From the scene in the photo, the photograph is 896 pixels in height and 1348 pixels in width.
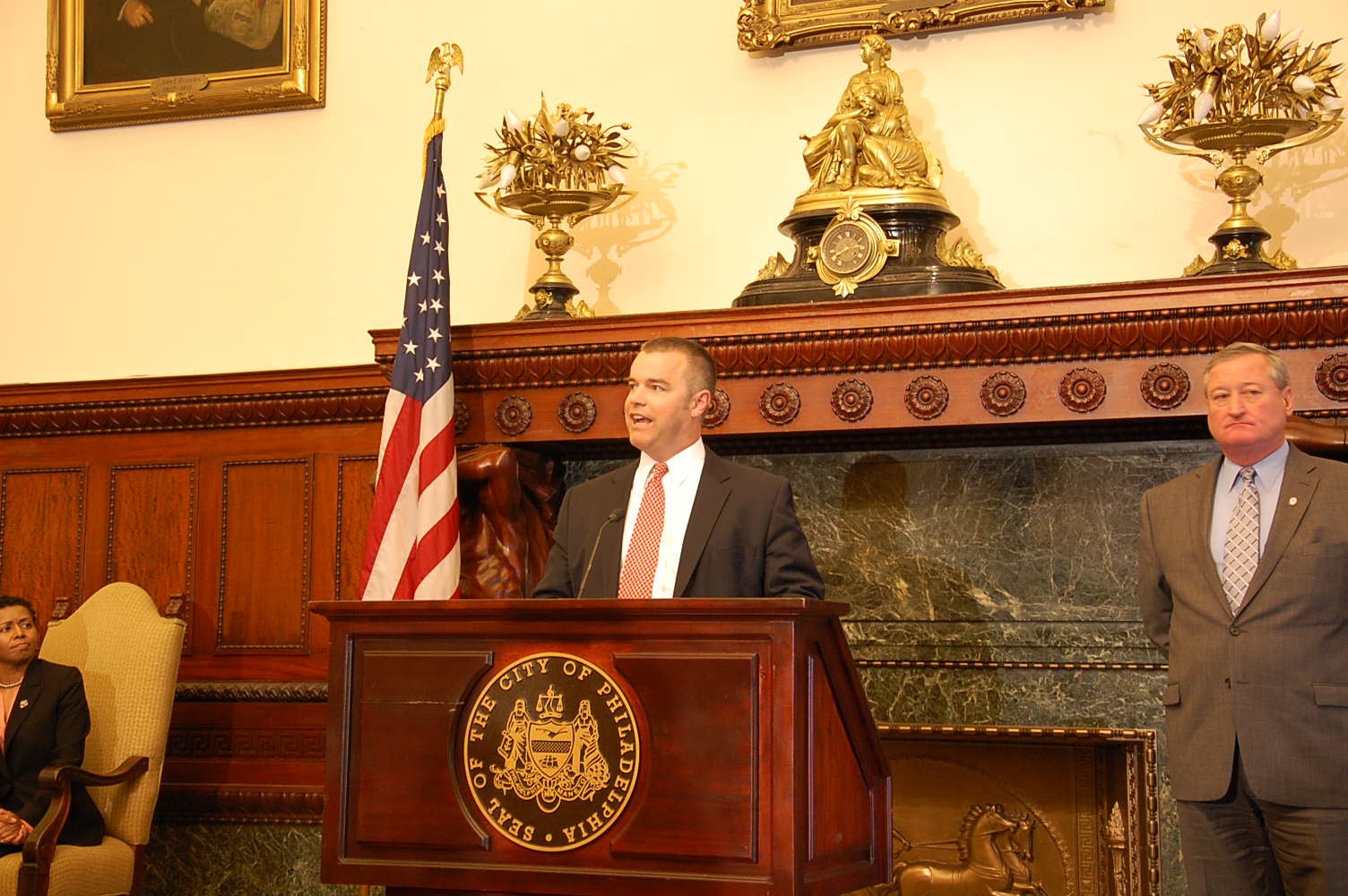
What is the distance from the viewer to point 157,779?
577 cm

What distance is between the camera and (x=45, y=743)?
5.45 meters

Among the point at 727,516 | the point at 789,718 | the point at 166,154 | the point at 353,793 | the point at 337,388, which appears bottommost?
the point at 353,793

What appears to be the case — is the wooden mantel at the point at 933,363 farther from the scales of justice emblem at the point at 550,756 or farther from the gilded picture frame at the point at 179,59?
the scales of justice emblem at the point at 550,756

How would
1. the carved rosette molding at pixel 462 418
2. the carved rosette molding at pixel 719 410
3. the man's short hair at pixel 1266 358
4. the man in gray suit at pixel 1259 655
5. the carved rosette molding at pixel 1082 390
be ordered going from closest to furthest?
the man in gray suit at pixel 1259 655 → the man's short hair at pixel 1266 358 → the carved rosette molding at pixel 1082 390 → the carved rosette molding at pixel 719 410 → the carved rosette molding at pixel 462 418

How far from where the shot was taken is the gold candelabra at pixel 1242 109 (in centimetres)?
532

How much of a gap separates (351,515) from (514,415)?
1044 mm

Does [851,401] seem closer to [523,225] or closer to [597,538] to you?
[597,538]

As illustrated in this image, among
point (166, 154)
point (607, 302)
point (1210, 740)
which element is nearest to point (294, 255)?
point (166, 154)

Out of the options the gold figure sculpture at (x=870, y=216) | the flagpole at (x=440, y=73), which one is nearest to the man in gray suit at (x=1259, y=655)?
the gold figure sculpture at (x=870, y=216)

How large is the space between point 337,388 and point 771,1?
93.4 inches

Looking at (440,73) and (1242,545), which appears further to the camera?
(440,73)

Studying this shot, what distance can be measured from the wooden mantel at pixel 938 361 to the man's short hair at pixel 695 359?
1.47 metres

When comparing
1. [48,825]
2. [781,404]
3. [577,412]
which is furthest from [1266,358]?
[48,825]

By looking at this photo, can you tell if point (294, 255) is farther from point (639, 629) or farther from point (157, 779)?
point (639, 629)
